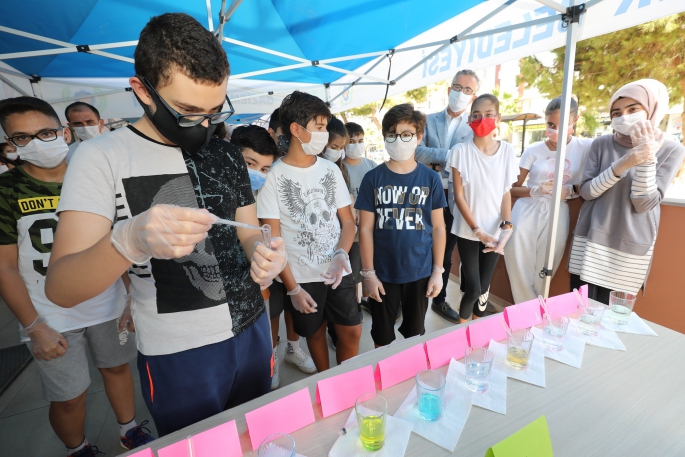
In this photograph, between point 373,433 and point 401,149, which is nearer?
point 373,433

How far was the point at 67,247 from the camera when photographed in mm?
784

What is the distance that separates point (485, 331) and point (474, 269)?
131cm

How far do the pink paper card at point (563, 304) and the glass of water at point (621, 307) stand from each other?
0.35ft

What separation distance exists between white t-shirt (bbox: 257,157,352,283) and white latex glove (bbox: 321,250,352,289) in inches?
3.1

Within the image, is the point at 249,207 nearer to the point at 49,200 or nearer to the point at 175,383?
the point at 175,383

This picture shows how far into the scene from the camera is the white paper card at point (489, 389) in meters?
0.93

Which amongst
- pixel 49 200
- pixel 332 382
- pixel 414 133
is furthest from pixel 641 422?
pixel 49 200

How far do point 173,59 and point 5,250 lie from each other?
4.28ft

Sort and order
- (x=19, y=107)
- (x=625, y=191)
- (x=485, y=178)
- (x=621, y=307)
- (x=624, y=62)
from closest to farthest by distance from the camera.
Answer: (x=621, y=307) < (x=19, y=107) < (x=625, y=191) < (x=485, y=178) < (x=624, y=62)

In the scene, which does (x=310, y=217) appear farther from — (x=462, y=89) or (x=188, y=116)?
(x=462, y=89)

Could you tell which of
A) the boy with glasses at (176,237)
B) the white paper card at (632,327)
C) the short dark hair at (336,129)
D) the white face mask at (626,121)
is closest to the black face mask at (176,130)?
the boy with glasses at (176,237)

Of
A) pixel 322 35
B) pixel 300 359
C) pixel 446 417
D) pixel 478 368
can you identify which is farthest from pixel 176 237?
pixel 322 35

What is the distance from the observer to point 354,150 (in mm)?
3170

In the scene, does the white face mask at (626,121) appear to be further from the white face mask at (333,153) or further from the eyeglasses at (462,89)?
the white face mask at (333,153)
